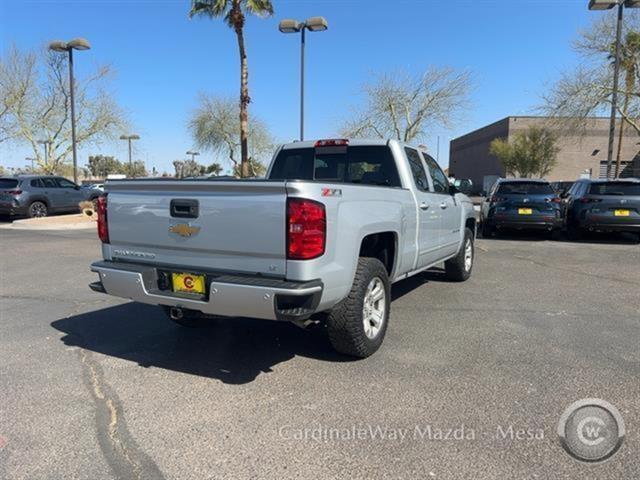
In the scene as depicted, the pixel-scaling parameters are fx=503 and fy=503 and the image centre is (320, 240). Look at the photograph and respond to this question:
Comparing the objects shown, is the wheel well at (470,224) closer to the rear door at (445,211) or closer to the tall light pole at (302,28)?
the rear door at (445,211)

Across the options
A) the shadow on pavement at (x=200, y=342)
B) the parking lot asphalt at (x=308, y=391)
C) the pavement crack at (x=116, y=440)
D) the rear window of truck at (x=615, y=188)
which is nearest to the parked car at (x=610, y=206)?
the rear window of truck at (x=615, y=188)

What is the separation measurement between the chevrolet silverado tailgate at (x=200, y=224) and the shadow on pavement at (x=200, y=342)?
3.03ft

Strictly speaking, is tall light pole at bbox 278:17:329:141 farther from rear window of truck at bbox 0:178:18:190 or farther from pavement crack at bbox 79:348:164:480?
pavement crack at bbox 79:348:164:480

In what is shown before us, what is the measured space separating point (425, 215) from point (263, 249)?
8.43 feet

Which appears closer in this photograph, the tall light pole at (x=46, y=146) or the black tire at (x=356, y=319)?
the black tire at (x=356, y=319)

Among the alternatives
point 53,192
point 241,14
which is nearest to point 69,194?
point 53,192

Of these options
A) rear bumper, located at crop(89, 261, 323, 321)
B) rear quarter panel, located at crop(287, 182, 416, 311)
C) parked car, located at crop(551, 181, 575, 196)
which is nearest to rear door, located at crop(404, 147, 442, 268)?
rear quarter panel, located at crop(287, 182, 416, 311)

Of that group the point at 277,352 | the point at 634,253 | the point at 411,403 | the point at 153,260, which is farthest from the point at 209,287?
the point at 634,253

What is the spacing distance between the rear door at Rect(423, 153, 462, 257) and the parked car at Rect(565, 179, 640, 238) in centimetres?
688

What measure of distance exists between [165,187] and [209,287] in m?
0.90

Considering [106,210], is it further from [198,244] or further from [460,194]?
[460,194]

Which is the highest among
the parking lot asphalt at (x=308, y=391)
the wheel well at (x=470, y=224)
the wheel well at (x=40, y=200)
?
the wheel well at (x=470, y=224)

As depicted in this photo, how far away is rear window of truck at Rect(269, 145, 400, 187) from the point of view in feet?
18.3

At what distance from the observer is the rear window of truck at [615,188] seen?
471 inches
